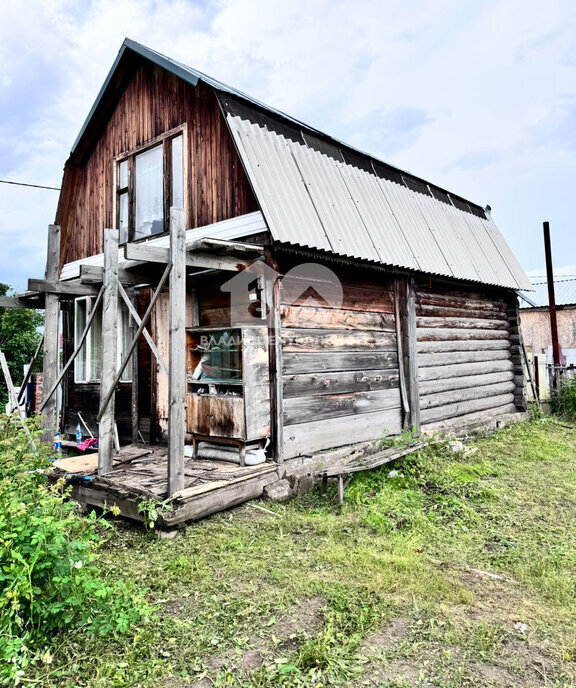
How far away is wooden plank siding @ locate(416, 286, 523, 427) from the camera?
934 centimetres

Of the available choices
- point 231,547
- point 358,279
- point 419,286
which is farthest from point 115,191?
point 231,547

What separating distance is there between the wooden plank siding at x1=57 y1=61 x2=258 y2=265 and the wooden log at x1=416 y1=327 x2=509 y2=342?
14.8 feet

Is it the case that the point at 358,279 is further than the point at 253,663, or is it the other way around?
the point at 358,279

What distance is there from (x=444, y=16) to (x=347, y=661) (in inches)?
524

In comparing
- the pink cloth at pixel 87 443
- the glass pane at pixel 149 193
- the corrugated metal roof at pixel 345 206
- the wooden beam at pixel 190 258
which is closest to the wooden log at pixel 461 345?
the corrugated metal roof at pixel 345 206

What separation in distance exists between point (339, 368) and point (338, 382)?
216 millimetres

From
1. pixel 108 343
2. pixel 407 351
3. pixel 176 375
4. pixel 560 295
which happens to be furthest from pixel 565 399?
pixel 560 295

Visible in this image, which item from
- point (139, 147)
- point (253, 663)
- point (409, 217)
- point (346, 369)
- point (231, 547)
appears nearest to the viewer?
point (253, 663)

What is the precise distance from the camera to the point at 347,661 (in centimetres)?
290

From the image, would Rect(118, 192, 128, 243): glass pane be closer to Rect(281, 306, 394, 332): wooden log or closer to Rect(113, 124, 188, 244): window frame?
Rect(113, 124, 188, 244): window frame

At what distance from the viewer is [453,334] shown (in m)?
10.2

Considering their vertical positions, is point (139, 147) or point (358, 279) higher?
point (139, 147)

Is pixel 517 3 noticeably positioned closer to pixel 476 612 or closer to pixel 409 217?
pixel 409 217

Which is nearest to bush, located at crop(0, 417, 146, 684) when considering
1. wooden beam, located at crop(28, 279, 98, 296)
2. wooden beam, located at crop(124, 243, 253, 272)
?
→ wooden beam, located at crop(124, 243, 253, 272)
